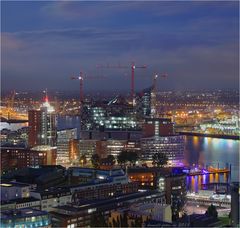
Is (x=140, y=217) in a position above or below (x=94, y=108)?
below

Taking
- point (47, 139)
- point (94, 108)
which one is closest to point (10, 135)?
point (94, 108)

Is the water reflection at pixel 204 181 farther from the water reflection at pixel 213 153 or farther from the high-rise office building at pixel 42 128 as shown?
the high-rise office building at pixel 42 128

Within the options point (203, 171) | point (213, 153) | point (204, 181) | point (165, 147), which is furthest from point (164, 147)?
point (204, 181)

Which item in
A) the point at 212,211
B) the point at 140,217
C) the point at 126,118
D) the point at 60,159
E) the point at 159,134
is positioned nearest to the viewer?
the point at 140,217

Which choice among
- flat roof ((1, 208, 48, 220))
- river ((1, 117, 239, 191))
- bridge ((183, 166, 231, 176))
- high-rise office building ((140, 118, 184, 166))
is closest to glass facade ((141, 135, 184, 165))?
high-rise office building ((140, 118, 184, 166))

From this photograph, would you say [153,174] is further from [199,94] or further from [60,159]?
[199,94]

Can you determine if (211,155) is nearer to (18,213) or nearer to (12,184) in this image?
(12,184)

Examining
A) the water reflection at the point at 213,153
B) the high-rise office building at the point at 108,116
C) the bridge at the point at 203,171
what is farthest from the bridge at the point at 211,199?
the high-rise office building at the point at 108,116
